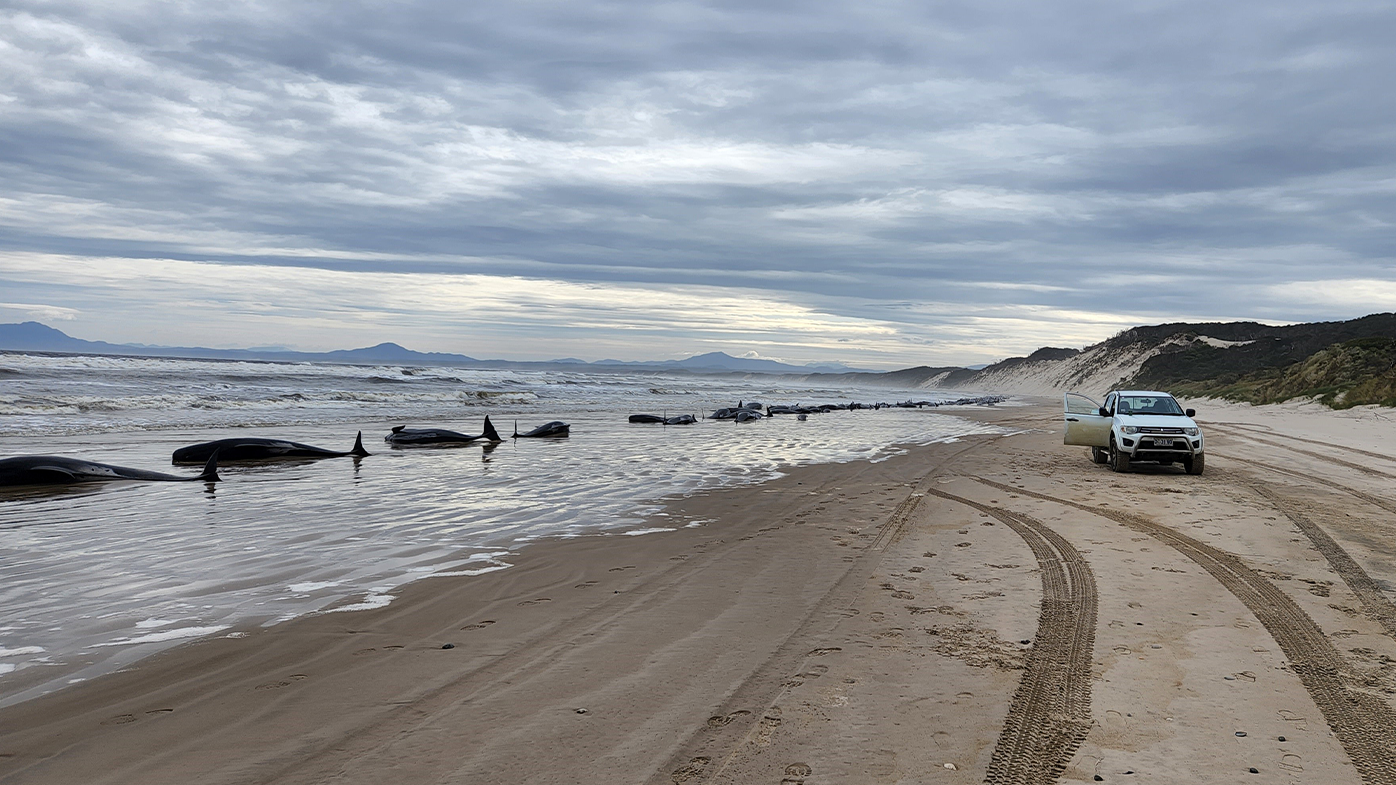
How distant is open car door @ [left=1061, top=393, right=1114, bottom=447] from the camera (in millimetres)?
17000

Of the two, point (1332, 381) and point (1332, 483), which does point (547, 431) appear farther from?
point (1332, 381)

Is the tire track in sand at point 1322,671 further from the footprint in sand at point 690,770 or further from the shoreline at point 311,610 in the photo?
the shoreline at point 311,610

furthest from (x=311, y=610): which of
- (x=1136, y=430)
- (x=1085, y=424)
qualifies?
(x=1085, y=424)

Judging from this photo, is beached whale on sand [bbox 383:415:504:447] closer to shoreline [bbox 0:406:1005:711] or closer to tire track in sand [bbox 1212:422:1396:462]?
shoreline [bbox 0:406:1005:711]

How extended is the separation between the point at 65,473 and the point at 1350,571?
16.3m

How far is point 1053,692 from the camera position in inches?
173

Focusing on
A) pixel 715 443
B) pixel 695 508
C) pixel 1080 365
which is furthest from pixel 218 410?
pixel 1080 365

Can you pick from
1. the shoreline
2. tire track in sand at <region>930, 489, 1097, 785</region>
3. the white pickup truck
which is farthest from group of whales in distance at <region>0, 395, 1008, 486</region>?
the white pickup truck

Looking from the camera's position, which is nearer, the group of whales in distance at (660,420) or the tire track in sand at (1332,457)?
the tire track in sand at (1332,457)

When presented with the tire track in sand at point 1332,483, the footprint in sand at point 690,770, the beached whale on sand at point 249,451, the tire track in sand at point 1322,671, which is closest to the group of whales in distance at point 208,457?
the beached whale on sand at point 249,451

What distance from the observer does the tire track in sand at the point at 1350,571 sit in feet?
19.4

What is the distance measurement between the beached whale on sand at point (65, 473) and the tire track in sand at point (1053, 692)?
1187cm

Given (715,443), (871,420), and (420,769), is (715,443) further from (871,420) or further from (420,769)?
(420,769)

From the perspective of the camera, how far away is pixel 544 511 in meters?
10.5
